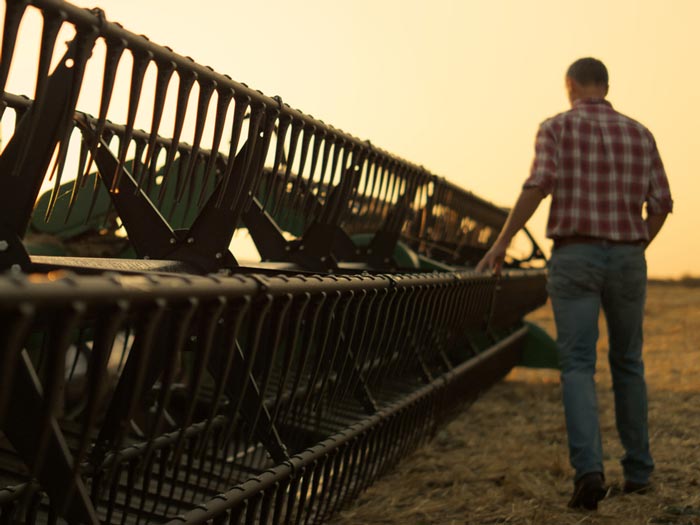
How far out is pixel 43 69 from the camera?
8.56 feet

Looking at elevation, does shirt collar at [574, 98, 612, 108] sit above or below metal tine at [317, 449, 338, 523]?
above

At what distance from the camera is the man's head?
180 inches

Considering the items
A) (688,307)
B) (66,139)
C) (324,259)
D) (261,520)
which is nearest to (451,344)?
(324,259)

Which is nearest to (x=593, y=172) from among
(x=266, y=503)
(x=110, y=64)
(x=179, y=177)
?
(x=179, y=177)

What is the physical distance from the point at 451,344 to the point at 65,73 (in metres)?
3.06

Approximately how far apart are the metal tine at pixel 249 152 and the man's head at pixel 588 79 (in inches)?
65.8

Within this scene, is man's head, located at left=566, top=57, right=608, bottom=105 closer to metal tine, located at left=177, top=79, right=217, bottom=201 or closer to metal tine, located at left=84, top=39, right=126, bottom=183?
metal tine, located at left=177, top=79, right=217, bottom=201

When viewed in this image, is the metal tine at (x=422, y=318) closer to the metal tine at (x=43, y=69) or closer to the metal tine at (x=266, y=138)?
the metal tine at (x=266, y=138)

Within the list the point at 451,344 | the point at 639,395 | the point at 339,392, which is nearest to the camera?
the point at 339,392

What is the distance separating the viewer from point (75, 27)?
2.68 meters

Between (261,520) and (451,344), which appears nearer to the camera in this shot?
(261,520)

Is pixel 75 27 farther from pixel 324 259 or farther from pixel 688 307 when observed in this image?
pixel 688 307

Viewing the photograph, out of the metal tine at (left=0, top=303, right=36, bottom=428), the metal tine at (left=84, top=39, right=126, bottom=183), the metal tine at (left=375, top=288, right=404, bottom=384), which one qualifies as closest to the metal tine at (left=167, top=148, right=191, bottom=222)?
the metal tine at (left=84, top=39, right=126, bottom=183)

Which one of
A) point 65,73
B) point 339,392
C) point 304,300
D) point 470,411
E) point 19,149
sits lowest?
point 470,411
